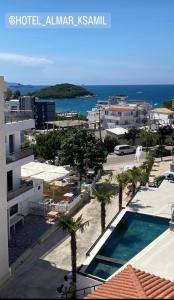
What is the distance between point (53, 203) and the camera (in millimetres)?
29750

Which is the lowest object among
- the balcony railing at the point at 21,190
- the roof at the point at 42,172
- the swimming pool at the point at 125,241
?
the swimming pool at the point at 125,241

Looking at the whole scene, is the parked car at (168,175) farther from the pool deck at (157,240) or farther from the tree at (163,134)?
the tree at (163,134)

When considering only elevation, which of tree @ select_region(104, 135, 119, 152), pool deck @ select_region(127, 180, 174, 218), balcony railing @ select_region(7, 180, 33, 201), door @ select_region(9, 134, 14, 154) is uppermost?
door @ select_region(9, 134, 14, 154)

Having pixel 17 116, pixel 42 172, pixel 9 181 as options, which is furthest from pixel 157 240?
pixel 17 116

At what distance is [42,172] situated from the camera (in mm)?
31703

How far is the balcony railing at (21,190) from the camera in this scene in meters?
25.9

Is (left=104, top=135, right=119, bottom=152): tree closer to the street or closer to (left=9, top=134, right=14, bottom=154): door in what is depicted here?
the street

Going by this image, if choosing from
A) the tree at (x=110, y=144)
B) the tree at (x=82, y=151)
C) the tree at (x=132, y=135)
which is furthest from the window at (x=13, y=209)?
the tree at (x=132, y=135)

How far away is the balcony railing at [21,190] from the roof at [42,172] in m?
0.98

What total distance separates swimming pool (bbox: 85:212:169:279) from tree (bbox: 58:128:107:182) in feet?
A: 27.2

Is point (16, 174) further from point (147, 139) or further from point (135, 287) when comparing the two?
point (147, 139)

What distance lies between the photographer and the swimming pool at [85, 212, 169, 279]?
21.9m

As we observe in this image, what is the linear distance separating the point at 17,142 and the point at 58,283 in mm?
11975

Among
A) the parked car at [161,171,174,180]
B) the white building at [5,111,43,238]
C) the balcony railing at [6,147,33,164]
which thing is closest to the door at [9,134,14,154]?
the white building at [5,111,43,238]
